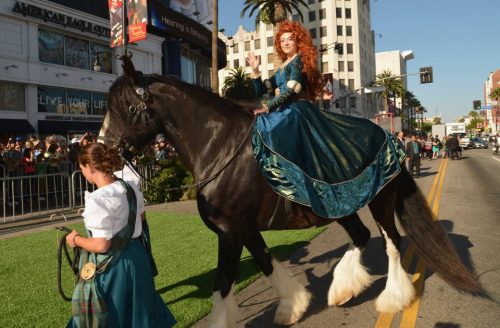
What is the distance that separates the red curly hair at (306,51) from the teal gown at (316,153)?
13 centimetres

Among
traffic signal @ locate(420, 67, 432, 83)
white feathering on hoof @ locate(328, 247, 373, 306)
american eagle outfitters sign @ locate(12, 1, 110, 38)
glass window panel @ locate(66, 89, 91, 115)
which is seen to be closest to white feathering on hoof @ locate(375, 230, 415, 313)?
white feathering on hoof @ locate(328, 247, 373, 306)

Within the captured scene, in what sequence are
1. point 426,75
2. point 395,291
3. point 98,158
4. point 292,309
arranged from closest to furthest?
point 98,158 < point 292,309 < point 395,291 < point 426,75

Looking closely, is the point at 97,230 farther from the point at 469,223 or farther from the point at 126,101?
the point at 469,223

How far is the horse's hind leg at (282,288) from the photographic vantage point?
3.88 metres

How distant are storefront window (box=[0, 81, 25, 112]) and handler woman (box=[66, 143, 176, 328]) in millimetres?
20965

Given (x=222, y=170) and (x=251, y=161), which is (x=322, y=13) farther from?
(x=222, y=170)

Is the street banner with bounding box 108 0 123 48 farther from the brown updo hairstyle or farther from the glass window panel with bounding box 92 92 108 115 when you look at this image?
the brown updo hairstyle

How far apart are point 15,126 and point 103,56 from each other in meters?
8.49

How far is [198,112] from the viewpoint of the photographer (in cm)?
365

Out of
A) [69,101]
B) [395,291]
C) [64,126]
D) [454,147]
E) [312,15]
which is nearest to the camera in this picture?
[395,291]

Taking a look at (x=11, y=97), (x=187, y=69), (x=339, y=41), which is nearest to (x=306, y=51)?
(x=11, y=97)

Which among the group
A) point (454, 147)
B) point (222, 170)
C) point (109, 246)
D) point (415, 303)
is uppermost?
point (454, 147)

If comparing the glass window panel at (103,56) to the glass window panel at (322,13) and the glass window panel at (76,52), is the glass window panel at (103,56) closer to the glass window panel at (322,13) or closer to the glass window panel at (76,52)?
the glass window panel at (76,52)

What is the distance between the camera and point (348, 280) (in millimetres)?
4234
